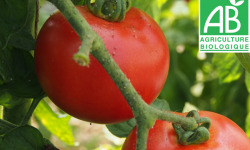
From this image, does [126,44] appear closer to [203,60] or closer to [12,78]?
[12,78]

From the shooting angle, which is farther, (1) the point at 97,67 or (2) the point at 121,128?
(2) the point at 121,128

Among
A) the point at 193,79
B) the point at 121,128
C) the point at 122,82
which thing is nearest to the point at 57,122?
the point at 121,128

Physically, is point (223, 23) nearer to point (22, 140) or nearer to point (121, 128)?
A: point (121, 128)

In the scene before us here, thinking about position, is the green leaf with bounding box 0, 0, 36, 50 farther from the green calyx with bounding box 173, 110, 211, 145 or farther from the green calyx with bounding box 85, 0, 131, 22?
the green calyx with bounding box 173, 110, 211, 145

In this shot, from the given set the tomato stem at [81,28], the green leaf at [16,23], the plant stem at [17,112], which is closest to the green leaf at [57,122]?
the plant stem at [17,112]

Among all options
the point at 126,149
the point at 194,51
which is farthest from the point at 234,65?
the point at 194,51

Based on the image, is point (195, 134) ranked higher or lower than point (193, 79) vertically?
higher

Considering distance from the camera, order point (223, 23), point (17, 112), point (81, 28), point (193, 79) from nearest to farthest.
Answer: point (81, 28) < point (17, 112) < point (223, 23) < point (193, 79)
